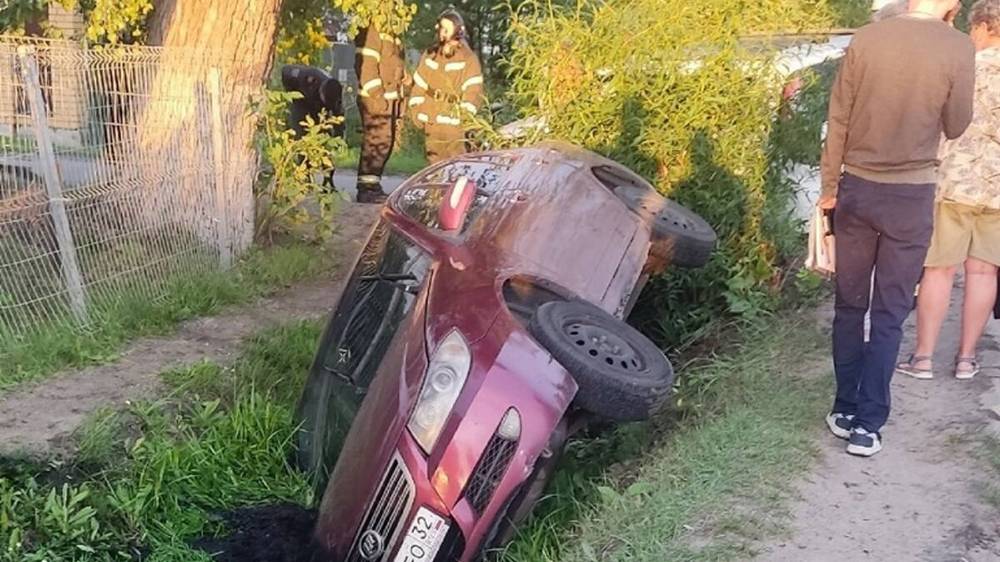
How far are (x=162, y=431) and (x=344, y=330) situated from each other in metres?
1.21

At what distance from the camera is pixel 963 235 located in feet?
14.8

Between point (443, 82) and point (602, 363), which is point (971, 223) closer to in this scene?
point (602, 363)

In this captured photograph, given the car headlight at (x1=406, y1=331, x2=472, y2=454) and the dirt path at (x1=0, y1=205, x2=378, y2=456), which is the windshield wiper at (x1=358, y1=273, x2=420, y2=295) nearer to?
the car headlight at (x1=406, y1=331, x2=472, y2=454)

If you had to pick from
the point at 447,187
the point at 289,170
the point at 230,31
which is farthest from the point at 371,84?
the point at 447,187

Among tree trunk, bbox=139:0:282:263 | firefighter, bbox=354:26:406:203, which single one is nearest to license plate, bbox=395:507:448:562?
tree trunk, bbox=139:0:282:263

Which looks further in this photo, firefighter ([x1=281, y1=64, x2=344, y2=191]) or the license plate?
firefighter ([x1=281, y1=64, x2=344, y2=191])

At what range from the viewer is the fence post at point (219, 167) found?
699 cm

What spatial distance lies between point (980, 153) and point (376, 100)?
21.5 ft

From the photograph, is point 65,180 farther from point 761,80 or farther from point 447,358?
point 761,80

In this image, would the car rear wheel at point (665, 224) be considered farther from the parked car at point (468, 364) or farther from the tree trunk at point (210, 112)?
the tree trunk at point (210, 112)

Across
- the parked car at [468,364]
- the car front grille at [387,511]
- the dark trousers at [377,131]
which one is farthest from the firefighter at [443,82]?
the car front grille at [387,511]

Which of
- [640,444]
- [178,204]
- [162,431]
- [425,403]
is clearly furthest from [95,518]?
[178,204]

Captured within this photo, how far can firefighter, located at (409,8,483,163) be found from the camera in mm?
8672

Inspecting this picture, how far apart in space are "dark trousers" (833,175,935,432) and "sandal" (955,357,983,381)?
2.72 ft
